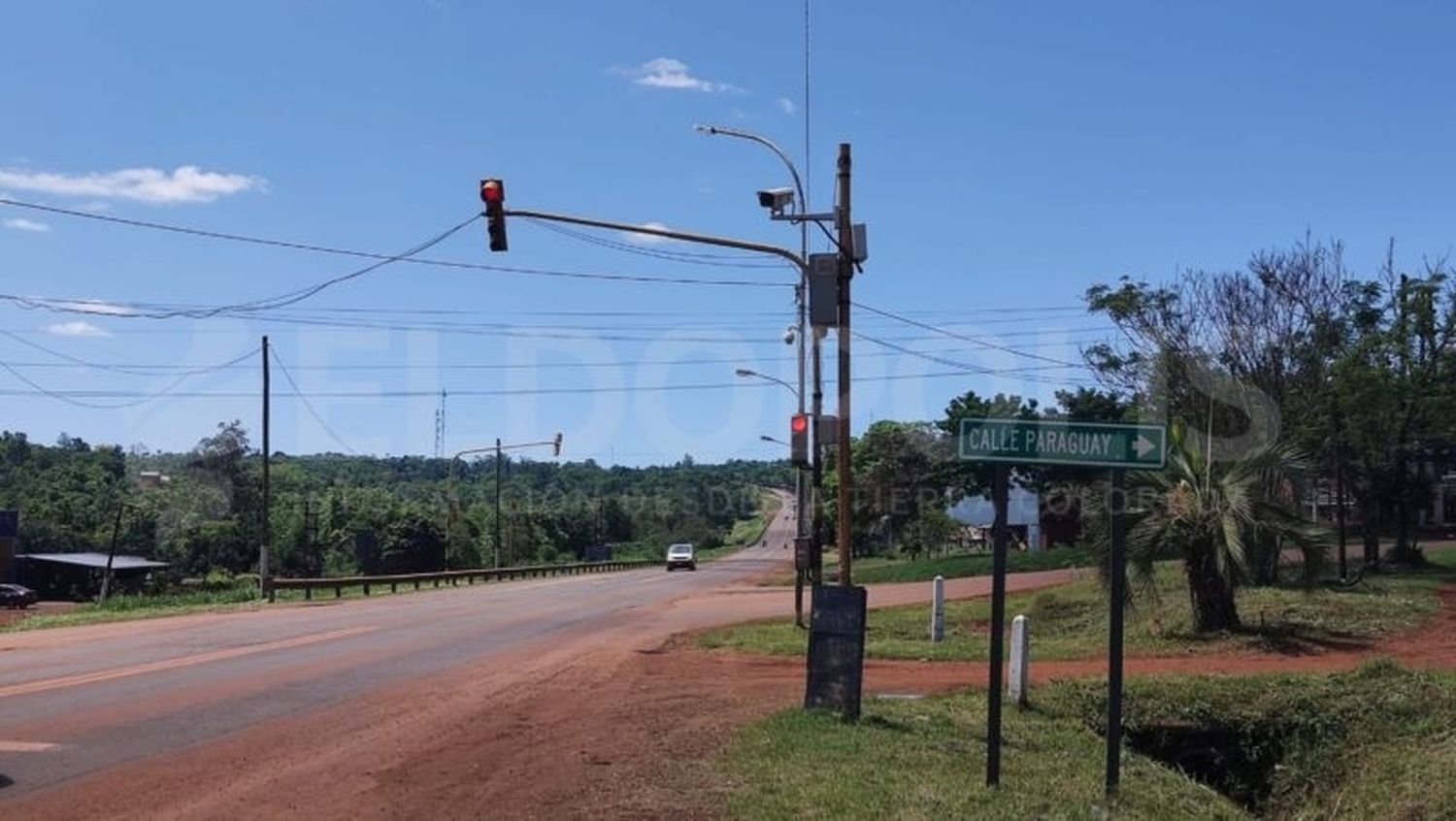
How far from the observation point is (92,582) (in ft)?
252

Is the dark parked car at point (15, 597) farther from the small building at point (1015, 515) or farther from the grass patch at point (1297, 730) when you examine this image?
the grass patch at point (1297, 730)

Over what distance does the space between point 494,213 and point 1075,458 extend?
9.43 m

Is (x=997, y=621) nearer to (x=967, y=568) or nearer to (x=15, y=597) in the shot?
(x=967, y=568)

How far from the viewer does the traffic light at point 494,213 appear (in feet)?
52.9

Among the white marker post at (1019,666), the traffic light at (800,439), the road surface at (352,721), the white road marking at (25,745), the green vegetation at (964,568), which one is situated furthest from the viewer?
the green vegetation at (964,568)

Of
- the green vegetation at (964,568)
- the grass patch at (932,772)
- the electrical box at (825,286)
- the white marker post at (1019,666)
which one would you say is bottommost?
the green vegetation at (964,568)

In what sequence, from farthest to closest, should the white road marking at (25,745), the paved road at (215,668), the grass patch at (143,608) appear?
1. the grass patch at (143,608)
2. the paved road at (215,668)
3. the white road marking at (25,745)

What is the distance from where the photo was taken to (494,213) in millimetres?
16078

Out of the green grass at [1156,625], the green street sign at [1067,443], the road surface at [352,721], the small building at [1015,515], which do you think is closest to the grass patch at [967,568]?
the green grass at [1156,625]

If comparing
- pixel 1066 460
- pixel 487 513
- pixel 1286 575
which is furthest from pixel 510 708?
pixel 487 513

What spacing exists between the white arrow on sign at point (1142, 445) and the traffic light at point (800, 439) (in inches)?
593

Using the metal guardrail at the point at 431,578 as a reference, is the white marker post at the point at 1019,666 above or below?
above

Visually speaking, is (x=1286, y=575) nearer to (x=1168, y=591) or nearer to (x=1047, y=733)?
(x=1168, y=591)

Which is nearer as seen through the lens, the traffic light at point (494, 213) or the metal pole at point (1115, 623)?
the metal pole at point (1115, 623)
